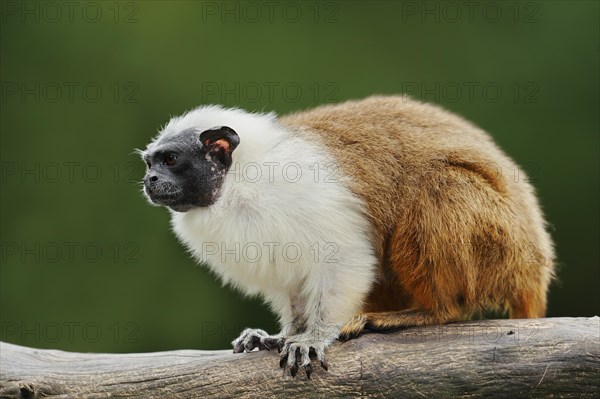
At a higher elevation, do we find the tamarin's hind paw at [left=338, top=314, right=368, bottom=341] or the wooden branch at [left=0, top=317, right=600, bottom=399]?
the tamarin's hind paw at [left=338, top=314, right=368, bottom=341]

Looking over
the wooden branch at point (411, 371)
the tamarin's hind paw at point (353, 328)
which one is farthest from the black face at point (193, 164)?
the tamarin's hind paw at point (353, 328)

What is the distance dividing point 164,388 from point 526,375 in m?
2.37

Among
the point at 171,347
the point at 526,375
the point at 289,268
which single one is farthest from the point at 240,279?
the point at 171,347

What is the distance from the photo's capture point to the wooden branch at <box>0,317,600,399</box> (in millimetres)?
5133

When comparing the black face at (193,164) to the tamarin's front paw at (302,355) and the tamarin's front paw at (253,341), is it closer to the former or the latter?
the tamarin's front paw at (253,341)

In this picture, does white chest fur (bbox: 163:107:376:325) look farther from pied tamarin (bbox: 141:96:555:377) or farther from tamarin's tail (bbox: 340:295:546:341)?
tamarin's tail (bbox: 340:295:546:341)

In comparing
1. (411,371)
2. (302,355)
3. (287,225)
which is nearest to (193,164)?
(287,225)

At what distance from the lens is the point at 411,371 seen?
17.2ft

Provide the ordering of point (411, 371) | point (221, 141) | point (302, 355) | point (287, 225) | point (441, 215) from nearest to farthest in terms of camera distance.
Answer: point (411, 371) → point (302, 355) → point (441, 215) → point (287, 225) → point (221, 141)

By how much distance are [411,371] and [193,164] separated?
6.94 ft

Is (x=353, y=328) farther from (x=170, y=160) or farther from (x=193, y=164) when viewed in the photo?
(x=170, y=160)

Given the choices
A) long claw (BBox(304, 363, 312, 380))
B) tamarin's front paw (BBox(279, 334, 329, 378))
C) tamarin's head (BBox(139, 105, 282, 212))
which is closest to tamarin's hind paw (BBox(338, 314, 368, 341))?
tamarin's front paw (BBox(279, 334, 329, 378))

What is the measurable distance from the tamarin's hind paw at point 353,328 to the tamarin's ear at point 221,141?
57.3 inches

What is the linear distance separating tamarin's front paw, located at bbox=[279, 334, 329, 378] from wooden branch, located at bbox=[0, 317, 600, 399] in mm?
54
